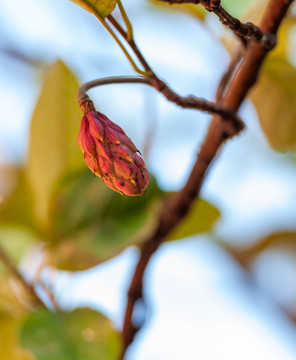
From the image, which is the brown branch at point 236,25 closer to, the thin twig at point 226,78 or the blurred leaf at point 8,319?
the thin twig at point 226,78

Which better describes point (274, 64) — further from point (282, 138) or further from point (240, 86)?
point (240, 86)

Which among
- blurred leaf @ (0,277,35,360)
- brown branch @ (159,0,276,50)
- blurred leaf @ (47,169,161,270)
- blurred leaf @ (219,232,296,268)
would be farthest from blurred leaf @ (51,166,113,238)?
blurred leaf @ (219,232,296,268)

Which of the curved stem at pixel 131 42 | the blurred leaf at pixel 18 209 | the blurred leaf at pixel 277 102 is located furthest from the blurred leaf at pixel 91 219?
the curved stem at pixel 131 42

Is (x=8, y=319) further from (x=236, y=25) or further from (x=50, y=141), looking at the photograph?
(x=236, y=25)

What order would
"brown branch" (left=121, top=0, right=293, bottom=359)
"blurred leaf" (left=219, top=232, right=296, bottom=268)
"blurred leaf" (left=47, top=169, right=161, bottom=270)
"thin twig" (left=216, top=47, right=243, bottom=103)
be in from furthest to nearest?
"blurred leaf" (left=219, top=232, right=296, bottom=268) → "blurred leaf" (left=47, top=169, right=161, bottom=270) → "thin twig" (left=216, top=47, right=243, bottom=103) → "brown branch" (left=121, top=0, right=293, bottom=359)

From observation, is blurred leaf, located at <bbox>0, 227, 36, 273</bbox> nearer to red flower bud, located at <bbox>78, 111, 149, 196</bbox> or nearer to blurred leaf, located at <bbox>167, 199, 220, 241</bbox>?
blurred leaf, located at <bbox>167, 199, 220, 241</bbox>
